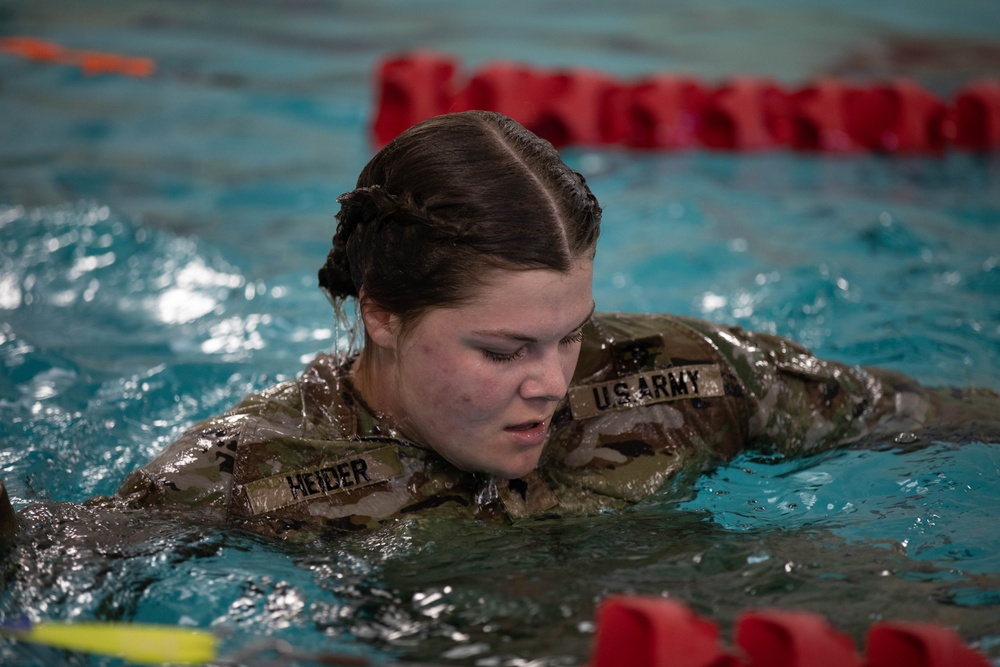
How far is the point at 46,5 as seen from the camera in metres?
10.9

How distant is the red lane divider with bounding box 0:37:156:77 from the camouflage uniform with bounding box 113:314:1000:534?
271 inches

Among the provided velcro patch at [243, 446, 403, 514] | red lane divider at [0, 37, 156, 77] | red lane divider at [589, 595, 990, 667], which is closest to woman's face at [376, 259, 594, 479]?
velcro patch at [243, 446, 403, 514]

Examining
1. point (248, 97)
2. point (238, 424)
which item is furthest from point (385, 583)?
point (248, 97)

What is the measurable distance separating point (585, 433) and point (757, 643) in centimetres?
91

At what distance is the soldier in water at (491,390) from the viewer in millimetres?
2094

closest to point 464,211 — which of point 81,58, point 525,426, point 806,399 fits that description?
point 525,426

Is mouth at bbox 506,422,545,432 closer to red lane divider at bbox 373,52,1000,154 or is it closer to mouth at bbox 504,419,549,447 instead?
mouth at bbox 504,419,549,447

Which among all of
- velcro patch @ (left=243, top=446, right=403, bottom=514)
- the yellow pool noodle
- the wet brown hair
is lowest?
the yellow pool noodle

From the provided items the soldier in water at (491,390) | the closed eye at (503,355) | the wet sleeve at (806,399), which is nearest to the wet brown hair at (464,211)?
the soldier in water at (491,390)

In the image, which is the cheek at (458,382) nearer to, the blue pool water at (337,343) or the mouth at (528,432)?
the mouth at (528,432)

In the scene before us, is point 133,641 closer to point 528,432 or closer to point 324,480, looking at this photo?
point 324,480

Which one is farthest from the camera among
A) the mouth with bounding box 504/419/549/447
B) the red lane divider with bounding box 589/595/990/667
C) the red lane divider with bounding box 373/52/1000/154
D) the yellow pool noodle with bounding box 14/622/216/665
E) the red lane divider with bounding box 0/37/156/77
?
the red lane divider with bounding box 0/37/156/77

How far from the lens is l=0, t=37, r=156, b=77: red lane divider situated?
8.62m

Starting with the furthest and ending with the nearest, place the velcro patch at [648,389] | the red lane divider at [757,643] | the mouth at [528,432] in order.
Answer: the velcro patch at [648,389]
the mouth at [528,432]
the red lane divider at [757,643]
